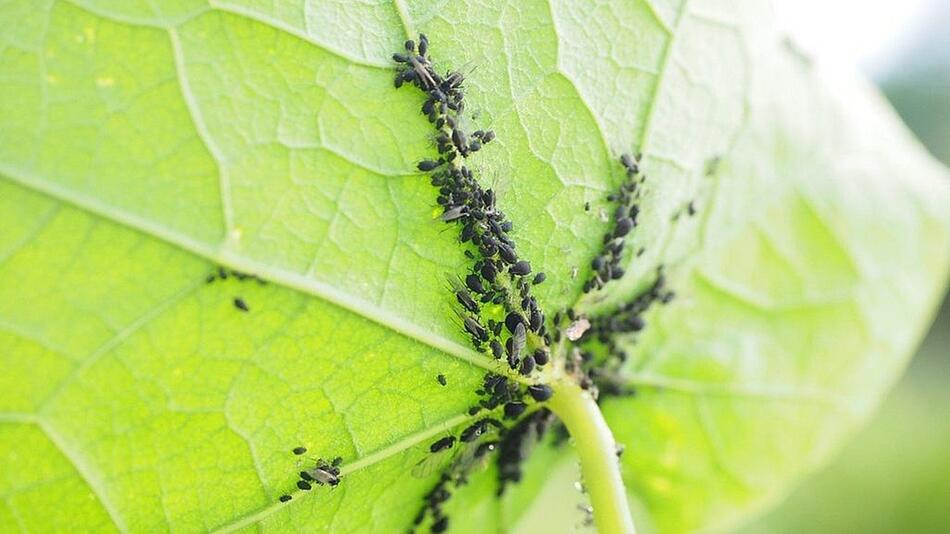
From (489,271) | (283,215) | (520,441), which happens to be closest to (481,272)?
(489,271)

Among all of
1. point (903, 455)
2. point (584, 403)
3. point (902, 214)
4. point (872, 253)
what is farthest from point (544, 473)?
point (903, 455)

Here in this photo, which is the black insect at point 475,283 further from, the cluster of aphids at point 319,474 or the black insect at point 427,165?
the cluster of aphids at point 319,474

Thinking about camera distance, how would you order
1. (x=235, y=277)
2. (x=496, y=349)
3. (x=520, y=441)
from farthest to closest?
(x=520, y=441), (x=496, y=349), (x=235, y=277)

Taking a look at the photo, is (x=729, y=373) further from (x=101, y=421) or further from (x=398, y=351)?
(x=101, y=421)

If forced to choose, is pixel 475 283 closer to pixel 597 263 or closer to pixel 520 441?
pixel 597 263

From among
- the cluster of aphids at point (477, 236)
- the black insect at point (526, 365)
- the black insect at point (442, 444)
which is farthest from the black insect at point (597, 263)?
the black insect at point (442, 444)

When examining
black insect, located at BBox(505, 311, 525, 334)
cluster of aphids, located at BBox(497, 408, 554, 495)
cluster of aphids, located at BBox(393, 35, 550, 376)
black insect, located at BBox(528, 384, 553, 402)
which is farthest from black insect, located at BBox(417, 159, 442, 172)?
cluster of aphids, located at BBox(497, 408, 554, 495)
